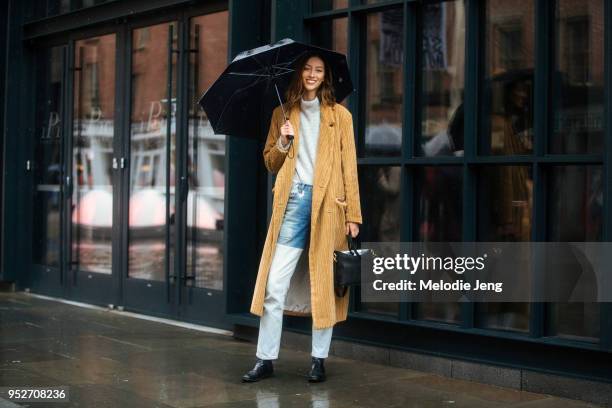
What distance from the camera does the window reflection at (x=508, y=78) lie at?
22.0ft

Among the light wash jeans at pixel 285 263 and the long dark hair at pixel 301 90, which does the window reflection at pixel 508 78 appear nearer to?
the long dark hair at pixel 301 90

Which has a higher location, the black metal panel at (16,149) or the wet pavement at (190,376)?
the black metal panel at (16,149)

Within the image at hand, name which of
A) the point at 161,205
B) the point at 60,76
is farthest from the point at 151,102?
the point at 60,76

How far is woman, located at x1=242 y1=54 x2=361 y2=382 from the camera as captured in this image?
6.48m

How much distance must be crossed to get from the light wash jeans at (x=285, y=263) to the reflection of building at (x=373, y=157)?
98 cm

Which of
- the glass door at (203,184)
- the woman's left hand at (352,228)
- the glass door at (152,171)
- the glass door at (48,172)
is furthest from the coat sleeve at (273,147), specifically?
the glass door at (48,172)

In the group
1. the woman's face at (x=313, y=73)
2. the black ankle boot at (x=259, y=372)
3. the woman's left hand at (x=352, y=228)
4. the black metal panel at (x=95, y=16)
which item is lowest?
the black ankle boot at (x=259, y=372)

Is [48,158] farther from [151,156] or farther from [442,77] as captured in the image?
[442,77]

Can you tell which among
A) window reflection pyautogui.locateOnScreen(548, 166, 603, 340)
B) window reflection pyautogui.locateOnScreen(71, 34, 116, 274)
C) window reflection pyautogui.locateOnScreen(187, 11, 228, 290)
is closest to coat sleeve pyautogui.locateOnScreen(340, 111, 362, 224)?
window reflection pyautogui.locateOnScreen(548, 166, 603, 340)

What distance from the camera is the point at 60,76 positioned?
1148cm

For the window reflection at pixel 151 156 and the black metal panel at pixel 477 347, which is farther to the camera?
the window reflection at pixel 151 156

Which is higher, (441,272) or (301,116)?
(301,116)

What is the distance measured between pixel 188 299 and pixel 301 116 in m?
3.31

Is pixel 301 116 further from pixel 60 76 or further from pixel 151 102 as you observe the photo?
pixel 60 76
